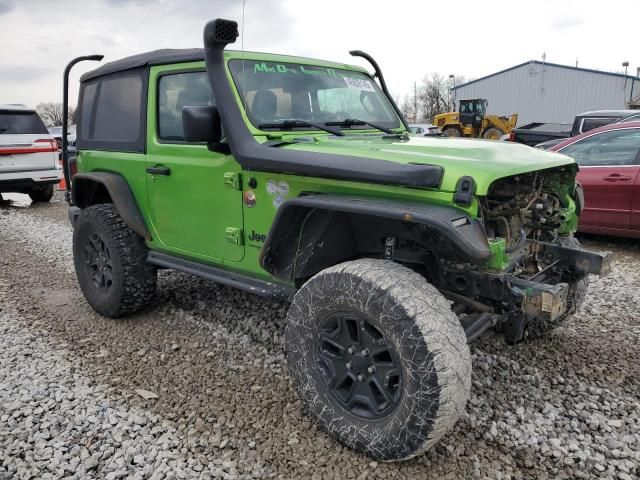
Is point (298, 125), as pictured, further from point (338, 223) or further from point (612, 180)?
point (612, 180)

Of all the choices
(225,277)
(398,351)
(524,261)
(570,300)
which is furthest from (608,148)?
(398,351)

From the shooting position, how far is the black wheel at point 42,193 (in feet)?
34.7

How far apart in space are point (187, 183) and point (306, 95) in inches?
38.3

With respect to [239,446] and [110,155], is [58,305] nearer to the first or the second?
[110,155]

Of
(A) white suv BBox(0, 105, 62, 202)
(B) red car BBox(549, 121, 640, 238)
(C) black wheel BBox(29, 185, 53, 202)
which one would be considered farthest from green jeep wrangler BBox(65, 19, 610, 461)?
(C) black wheel BBox(29, 185, 53, 202)

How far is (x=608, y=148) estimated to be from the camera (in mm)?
6246

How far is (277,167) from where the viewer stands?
275 cm

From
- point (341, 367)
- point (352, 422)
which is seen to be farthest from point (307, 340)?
point (352, 422)

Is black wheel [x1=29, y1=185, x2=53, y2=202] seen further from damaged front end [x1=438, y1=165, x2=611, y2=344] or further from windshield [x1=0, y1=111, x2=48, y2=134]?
damaged front end [x1=438, y1=165, x2=611, y2=344]

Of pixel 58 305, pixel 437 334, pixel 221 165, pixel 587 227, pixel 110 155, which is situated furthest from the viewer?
pixel 587 227

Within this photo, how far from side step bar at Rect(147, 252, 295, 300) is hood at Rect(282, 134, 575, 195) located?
2.76 feet

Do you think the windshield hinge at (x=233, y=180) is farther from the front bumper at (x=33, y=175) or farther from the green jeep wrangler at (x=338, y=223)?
the front bumper at (x=33, y=175)

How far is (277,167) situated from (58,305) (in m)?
3.01

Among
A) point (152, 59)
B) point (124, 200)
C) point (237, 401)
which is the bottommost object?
point (237, 401)
